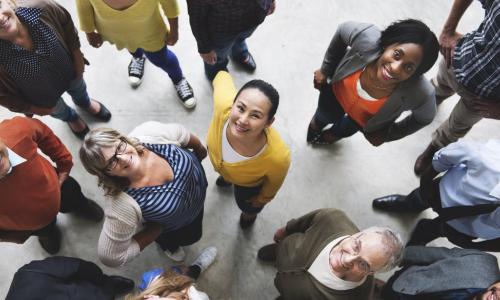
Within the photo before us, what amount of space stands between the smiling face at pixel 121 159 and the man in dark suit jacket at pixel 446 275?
1.61m

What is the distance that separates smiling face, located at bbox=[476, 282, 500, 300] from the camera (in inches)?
61.2

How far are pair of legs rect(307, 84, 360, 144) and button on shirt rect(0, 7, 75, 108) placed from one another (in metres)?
1.69

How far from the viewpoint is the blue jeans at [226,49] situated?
2.33 metres

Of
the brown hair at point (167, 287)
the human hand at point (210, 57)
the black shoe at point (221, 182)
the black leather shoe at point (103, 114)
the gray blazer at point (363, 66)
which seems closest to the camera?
the brown hair at point (167, 287)

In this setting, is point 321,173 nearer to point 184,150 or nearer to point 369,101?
point 369,101

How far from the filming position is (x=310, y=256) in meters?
1.83

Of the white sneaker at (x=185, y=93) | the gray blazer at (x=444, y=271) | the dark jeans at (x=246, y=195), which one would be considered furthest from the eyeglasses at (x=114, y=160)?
the gray blazer at (x=444, y=271)

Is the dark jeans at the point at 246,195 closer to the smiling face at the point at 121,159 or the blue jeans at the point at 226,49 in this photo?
the smiling face at the point at 121,159

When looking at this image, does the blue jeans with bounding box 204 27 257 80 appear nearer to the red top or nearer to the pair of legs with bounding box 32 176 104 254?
the red top

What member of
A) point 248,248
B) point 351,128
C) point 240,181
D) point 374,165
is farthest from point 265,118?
point 374,165

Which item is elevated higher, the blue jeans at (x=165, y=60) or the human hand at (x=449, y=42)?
the human hand at (x=449, y=42)

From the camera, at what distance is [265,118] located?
180cm

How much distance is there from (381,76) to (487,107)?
748 mm

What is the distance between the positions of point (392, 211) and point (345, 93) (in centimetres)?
123
